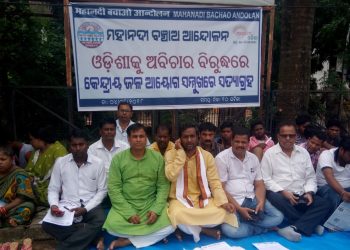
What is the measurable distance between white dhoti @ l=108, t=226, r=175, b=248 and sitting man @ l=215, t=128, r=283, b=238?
67 centimetres

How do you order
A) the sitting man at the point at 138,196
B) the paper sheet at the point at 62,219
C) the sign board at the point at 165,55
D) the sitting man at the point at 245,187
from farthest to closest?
the sign board at the point at 165,55, the sitting man at the point at 245,187, the sitting man at the point at 138,196, the paper sheet at the point at 62,219

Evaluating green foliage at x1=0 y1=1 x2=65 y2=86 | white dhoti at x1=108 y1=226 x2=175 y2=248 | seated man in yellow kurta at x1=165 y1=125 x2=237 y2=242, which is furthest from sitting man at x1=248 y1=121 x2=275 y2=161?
Result: green foliage at x1=0 y1=1 x2=65 y2=86

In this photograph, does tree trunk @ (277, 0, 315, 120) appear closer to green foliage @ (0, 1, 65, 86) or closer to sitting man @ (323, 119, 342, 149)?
sitting man @ (323, 119, 342, 149)

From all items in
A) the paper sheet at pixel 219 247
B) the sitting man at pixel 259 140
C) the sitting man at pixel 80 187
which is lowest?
the paper sheet at pixel 219 247

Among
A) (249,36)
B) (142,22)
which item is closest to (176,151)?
(142,22)

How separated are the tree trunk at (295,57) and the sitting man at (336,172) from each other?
1.73m

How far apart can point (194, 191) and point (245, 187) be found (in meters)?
0.62

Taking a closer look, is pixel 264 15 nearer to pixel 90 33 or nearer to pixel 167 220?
pixel 90 33

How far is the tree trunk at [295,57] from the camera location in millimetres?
5637

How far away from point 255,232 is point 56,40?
19.2ft

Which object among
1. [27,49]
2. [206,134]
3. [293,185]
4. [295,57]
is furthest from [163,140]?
[27,49]

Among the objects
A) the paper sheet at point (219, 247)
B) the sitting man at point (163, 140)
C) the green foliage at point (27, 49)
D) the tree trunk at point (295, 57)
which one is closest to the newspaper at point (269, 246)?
the paper sheet at point (219, 247)

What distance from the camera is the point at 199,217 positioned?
371 centimetres

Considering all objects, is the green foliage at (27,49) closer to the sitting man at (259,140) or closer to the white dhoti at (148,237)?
the white dhoti at (148,237)
